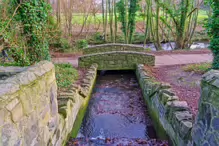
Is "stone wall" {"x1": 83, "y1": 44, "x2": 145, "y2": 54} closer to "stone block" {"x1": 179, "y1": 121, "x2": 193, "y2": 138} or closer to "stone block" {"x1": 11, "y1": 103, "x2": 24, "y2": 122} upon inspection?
"stone block" {"x1": 179, "y1": 121, "x2": 193, "y2": 138}

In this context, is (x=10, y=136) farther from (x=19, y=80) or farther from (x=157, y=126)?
(x=157, y=126)

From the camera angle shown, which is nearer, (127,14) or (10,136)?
(10,136)

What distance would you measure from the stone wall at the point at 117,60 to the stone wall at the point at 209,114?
572 cm

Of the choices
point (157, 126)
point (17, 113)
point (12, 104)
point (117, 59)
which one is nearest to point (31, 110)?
point (17, 113)

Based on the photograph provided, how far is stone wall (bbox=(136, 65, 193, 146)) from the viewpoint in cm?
302

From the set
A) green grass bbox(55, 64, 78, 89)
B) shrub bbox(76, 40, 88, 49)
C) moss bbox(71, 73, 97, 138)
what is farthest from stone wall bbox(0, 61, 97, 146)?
shrub bbox(76, 40, 88, 49)

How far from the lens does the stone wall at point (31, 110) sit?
1.64m

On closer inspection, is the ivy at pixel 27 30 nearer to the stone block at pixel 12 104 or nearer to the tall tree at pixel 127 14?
the stone block at pixel 12 104

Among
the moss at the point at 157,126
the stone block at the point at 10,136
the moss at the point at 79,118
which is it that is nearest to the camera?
the stone block at the point at 10,136

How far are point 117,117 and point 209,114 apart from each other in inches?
113

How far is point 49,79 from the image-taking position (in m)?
2.70

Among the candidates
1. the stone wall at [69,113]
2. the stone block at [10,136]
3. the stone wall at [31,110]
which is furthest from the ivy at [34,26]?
the stone block at [10,136]

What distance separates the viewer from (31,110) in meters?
2.10

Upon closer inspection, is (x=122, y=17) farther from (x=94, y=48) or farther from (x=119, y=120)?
(x=119, y=120)
